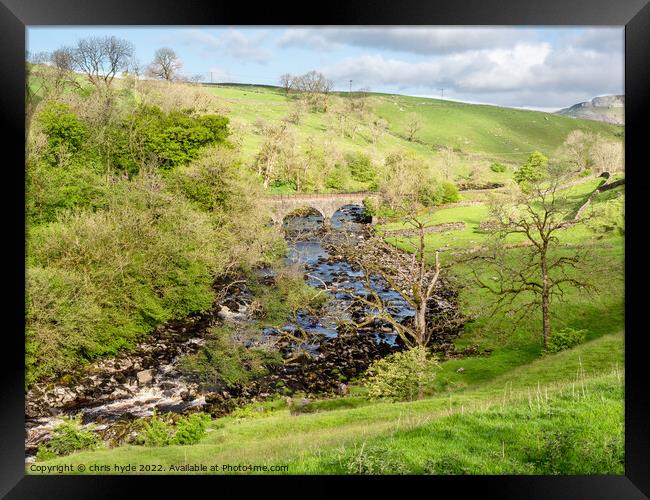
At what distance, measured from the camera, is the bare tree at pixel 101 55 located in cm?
743

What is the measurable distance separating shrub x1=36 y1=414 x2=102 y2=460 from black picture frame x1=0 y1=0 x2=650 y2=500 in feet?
0.89

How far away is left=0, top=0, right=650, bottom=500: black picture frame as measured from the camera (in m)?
6.41

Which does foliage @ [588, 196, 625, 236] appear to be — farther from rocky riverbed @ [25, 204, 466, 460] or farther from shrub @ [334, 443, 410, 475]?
shrub @ [334, 443, 410, 475]

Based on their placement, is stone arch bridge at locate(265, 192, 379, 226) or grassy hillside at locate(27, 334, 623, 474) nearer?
grassy hillside at locate(27, 334, 623, 474)

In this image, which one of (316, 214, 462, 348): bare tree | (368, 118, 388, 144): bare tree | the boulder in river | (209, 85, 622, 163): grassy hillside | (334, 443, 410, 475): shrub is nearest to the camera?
(334, 443, 410, 475): shrub

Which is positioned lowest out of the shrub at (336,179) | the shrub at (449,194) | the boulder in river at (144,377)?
the boulder in river at (144,377)

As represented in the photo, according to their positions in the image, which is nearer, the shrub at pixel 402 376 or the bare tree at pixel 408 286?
the shrub at pixel 402 376

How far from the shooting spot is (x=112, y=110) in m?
7.84

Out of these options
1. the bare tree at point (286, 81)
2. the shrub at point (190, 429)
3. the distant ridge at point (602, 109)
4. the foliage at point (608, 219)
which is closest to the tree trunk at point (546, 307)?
the foliage at point (608, 219)

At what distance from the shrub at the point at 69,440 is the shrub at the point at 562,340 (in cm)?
568

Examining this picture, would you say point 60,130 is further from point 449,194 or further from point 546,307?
point 546,307

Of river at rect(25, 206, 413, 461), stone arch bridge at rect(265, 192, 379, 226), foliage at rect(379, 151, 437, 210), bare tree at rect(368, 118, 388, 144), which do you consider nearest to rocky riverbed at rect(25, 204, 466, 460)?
river at rect(25, 206, 413, 461)

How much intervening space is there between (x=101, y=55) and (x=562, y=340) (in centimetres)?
689

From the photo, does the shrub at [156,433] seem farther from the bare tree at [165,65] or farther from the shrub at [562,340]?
the shrub at [562,340]
